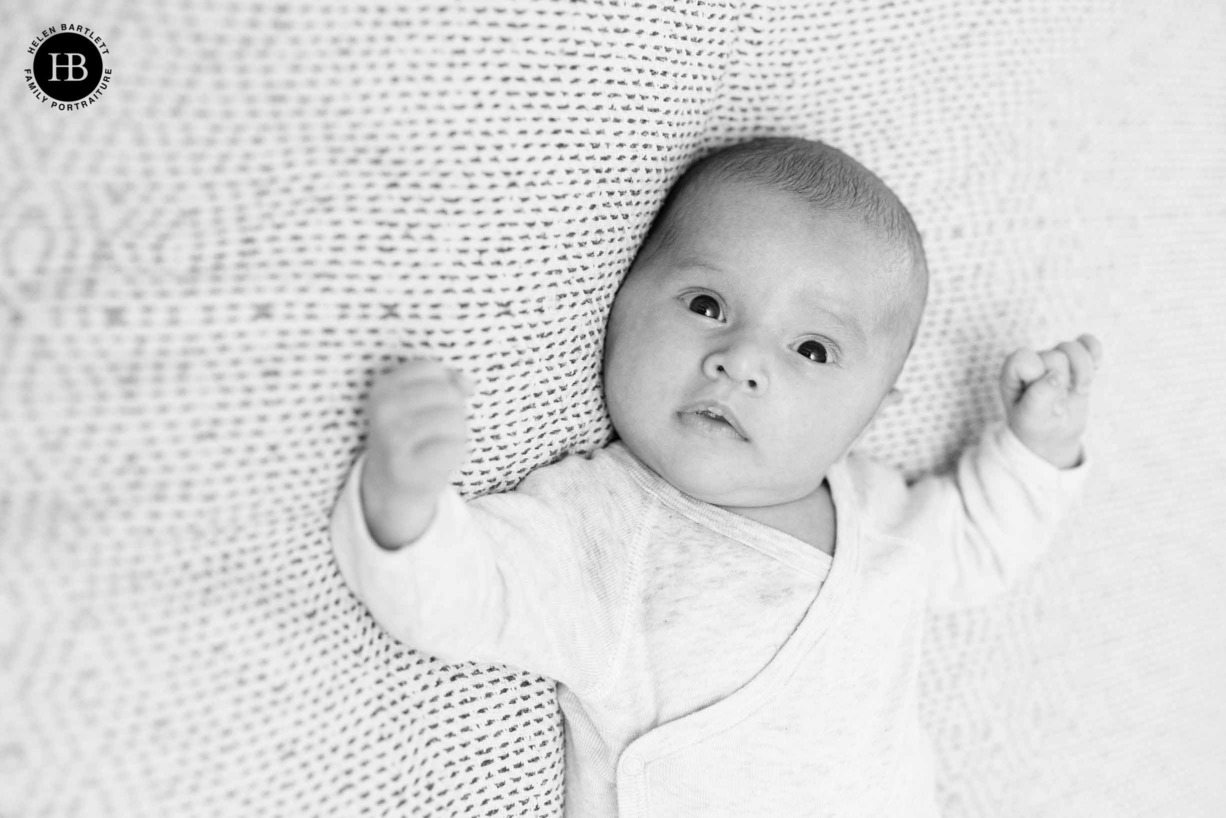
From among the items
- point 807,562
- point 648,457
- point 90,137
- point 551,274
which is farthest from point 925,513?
point 90,137

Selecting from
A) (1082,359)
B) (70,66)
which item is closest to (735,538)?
(1082,359)

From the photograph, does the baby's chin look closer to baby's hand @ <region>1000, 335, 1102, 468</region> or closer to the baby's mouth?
the baby's mouth

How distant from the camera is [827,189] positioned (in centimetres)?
109

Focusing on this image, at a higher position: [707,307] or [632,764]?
[707,307]

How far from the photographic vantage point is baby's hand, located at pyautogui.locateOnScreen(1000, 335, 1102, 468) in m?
1.22

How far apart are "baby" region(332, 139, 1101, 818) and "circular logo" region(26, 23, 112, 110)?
438 millimetres

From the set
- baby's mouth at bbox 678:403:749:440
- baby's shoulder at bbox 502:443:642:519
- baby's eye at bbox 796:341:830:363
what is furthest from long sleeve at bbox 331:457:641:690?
baby's eye at bbox 796:341:830:363

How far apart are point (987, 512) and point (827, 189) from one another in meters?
0.44

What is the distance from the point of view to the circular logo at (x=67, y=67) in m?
0.76

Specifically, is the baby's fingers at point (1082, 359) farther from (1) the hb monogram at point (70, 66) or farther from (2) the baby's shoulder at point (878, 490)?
(1) the hb monogram at point (70, 66)

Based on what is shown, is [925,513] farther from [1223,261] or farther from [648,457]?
[1223,261]

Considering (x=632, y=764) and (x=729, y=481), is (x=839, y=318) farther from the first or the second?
(x=632, y=764)

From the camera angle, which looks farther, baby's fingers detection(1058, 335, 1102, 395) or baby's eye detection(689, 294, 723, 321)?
baby's fingers detection(1058, 335, 1102, 395)

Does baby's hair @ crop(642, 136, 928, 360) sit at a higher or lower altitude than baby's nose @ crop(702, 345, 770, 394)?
higher
